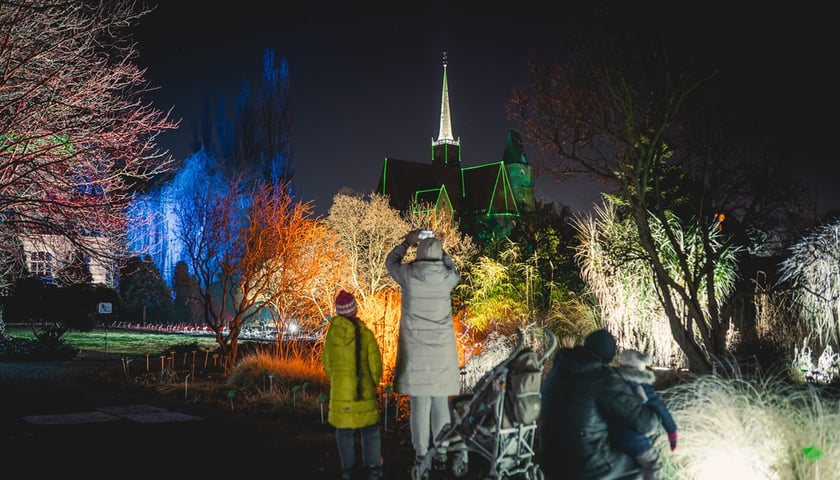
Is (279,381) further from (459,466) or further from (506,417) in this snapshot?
(506,417)

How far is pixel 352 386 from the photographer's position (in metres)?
5.86

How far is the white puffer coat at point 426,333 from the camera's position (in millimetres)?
6016

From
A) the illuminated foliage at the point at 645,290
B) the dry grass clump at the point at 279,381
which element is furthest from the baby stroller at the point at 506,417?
the illuminated foliage at the point at 645,290

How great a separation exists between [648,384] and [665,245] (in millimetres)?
10630

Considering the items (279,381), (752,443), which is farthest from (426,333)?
(279,381)

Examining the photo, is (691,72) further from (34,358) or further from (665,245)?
(34,358)

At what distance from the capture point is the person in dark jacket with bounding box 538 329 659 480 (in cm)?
428

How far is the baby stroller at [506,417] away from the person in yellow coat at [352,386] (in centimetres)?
49

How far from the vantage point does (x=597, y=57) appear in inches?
438

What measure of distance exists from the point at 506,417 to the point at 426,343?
1.09 meters

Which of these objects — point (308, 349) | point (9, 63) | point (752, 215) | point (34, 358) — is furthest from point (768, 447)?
point (34, 358)

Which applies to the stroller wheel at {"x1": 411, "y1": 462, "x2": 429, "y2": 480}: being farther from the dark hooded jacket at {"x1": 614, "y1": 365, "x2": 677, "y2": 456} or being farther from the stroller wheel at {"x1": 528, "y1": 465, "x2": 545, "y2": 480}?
the dark hooded jacket at {"x1": 614, "y1": 365, "x2": 677, "y2": 456}

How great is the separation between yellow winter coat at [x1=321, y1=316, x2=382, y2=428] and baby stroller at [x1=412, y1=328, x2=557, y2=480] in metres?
0.64

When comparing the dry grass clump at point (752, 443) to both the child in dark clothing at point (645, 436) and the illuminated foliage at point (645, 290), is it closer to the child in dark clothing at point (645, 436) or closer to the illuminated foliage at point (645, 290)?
the child in dark clothing at point (645, 436)
